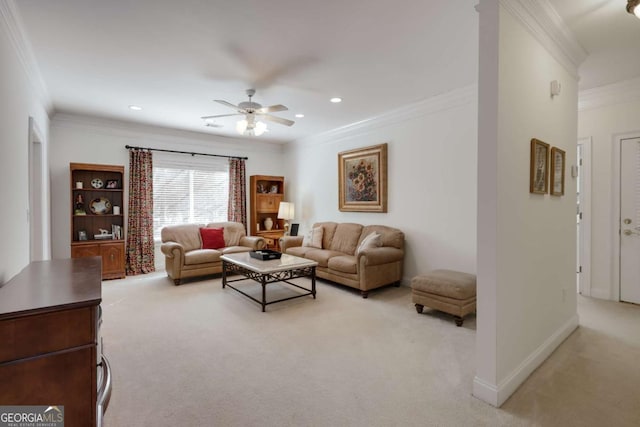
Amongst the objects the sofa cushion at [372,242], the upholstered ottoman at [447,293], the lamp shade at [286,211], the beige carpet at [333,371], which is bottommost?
the beige carpet at [333,371]

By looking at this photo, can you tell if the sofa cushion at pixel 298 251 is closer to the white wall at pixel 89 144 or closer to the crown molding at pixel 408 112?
the crown molding at pixel 408 112

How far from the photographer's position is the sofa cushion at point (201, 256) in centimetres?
486

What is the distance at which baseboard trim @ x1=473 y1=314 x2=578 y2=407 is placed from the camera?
6.38 feet

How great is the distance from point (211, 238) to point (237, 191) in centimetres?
151

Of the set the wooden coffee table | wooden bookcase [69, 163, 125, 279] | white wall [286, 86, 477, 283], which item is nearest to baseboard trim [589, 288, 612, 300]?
white wall [286, 86, 477, 283]

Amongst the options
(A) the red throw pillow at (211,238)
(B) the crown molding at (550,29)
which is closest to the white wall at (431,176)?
(B) the crown molding at (550,29)

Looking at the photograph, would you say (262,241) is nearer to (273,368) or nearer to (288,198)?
(288,198)

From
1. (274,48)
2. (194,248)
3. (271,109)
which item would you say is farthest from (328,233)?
(274,48)

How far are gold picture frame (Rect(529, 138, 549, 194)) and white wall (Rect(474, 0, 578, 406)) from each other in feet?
0.20

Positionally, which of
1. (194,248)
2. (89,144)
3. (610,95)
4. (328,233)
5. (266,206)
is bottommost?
(194,248)

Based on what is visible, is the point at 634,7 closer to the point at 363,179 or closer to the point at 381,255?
the point at 381,255

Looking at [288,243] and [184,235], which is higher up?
[184,235]

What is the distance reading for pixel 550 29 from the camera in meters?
2.43

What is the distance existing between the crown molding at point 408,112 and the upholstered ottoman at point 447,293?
2272mm
